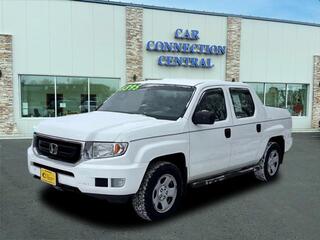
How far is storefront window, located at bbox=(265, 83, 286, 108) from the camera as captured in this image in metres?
19.6

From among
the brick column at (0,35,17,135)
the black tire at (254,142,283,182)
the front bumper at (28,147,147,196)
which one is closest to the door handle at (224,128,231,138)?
the black tire at (254,142,283,182)

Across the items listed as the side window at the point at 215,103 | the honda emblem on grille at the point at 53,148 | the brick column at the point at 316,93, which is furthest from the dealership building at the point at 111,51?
the honda emblem on grille at the point at 53,148

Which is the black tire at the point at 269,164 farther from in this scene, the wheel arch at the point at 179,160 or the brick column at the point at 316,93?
the brick column at the point at 316,93

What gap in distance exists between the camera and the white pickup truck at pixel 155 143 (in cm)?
420

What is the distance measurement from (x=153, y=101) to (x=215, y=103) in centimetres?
104

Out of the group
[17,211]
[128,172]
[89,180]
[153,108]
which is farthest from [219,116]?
[17,211]

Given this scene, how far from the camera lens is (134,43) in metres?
16.2

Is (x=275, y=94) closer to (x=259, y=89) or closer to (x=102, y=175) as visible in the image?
(x=259, y=89)

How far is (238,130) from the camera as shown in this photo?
19.2ft

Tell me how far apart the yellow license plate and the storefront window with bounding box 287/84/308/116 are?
59.5 feet

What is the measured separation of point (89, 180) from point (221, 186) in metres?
3.13

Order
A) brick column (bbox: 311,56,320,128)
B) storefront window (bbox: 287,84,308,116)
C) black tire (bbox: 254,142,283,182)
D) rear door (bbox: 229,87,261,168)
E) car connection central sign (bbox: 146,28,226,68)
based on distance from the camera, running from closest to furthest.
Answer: rear door (bbox: 229,87,261,168) < black tire (bbox: 254,142,283,182) < car connection central sign (bbox: 146,28,226,68) < storefront window (bbox: 287,84,308,116) < brick column (bbox: 311,56,320,128)

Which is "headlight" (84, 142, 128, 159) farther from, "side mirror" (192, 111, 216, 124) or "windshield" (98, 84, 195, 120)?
"side mirror" (192, 111, 216, 124)

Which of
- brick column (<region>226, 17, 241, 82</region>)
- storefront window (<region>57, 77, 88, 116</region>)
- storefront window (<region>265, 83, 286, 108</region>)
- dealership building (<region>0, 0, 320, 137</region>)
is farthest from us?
storefront window (<region>265, 83, 286, 108</region>)
